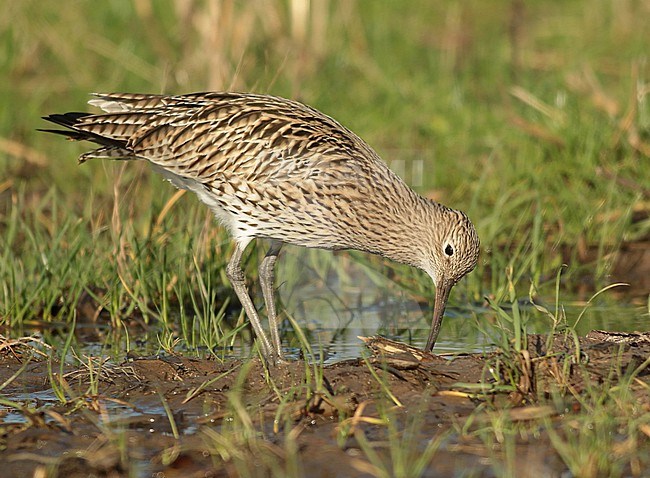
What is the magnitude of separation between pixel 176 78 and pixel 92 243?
3.48m

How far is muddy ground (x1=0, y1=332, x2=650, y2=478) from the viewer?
190 inches

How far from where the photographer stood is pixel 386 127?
10758 millimetres

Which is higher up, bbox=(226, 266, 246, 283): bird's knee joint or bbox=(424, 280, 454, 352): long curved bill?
bbox=(226, 266, 246, 283): bird's knee joint

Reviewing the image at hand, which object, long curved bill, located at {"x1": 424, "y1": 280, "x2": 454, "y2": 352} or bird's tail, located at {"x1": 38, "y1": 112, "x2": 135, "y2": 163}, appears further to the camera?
bird's tail, located at {"x1": 38, "y1": 112, "x2": 135, "y2": 163}

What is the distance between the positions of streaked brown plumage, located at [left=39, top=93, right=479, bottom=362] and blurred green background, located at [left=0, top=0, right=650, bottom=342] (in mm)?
554

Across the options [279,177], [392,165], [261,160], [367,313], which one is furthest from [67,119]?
[392,165]

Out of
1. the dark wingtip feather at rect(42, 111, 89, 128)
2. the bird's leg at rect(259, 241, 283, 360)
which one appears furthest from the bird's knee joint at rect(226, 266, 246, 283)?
the dark wingtip feather at rect(42, 111, 89, 128)

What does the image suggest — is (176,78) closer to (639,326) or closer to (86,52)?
(86,52)

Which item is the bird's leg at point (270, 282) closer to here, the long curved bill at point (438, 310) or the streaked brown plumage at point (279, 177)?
the streaked brown plumage at point (279, 177)

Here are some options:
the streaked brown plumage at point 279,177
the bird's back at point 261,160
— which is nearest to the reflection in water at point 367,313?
the streaked brown plumage at point 279,177

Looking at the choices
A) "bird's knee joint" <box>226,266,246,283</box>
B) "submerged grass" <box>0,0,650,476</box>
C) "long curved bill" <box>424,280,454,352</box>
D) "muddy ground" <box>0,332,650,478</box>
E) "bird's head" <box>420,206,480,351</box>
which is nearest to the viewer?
"muddy ground" <box>0,332,650,478</box>

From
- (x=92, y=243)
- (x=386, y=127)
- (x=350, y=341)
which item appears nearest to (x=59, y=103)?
(x=386, y=127)

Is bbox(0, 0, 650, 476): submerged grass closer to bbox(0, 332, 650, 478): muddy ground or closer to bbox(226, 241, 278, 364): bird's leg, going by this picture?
bbox(0, 332, 650, 478): muddy ground

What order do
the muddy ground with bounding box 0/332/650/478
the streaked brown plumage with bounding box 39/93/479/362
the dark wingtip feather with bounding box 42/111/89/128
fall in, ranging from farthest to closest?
the dark wingtip feather with bounding box 42/111/89/128, the streaked brown plumage with bounding box 39/93/479/362, the muddy ground with bounding box 0/332/650/478
